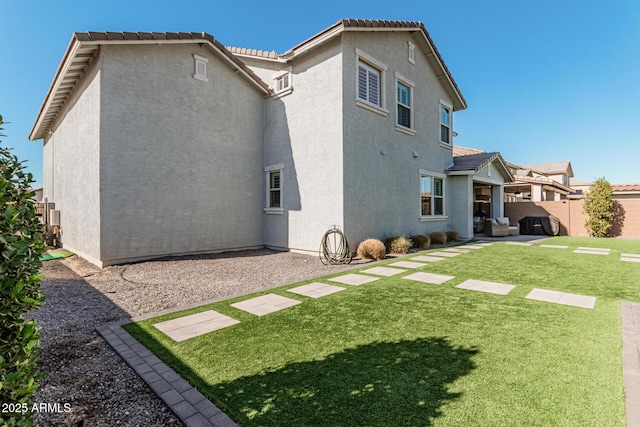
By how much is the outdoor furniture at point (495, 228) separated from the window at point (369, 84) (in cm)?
988

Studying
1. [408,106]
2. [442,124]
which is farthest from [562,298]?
[442,124]

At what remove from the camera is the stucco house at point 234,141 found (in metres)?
8.59

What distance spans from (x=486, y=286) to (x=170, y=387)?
581 cm

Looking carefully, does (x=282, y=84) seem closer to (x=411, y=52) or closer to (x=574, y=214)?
(x=411, y=52)

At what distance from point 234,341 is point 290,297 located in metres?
1.95

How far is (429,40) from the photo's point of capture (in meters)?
13.0

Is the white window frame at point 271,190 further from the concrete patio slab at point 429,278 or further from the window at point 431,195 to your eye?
the window at point 431,195

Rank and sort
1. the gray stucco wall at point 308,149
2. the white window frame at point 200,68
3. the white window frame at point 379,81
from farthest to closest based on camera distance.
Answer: the white window frame at point 379,81 < the white window frame at point 200,68 < the gray stucco wall at point 308,149

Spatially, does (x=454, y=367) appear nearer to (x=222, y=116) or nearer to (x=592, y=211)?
(x=222, y=116)

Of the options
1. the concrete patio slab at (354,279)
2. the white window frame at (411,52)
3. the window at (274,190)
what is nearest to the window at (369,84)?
the white window frame at (411,52)

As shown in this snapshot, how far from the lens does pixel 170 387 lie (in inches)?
109

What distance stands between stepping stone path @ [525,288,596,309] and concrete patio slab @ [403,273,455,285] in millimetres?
1615

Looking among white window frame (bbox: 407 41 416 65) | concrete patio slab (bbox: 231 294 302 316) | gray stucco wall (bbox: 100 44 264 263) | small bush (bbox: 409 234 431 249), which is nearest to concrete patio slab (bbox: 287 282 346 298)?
concrete patio slab (bbox: 231 294 302 316)

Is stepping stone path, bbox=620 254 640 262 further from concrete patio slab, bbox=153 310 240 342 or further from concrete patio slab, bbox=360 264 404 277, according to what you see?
concrete patio slab, bbox=153 310 240 342
